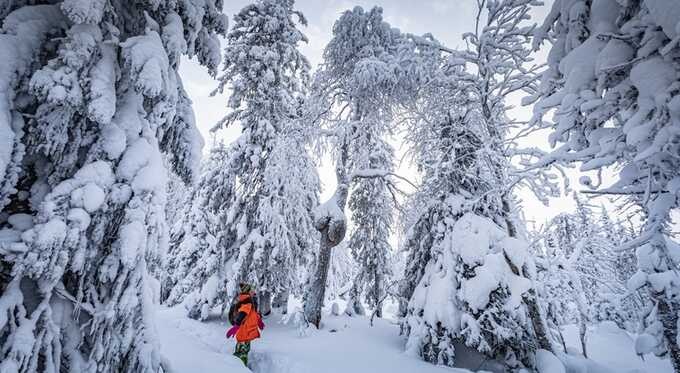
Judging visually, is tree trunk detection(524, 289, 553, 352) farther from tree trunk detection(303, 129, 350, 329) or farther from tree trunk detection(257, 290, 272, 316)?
tree trunk detection(257, 290, 272, 316)

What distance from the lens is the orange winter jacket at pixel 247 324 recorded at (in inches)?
254

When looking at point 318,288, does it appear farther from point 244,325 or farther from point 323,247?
point 244,325

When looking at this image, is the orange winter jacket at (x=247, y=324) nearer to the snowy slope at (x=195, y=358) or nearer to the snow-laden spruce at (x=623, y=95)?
the snowy slope at (x=195, y=358)

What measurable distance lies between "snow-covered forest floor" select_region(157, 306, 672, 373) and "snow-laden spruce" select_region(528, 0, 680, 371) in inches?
200

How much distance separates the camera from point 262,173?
11.8m

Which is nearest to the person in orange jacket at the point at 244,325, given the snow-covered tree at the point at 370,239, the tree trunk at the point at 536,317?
the tree trunk at the point at 536,317

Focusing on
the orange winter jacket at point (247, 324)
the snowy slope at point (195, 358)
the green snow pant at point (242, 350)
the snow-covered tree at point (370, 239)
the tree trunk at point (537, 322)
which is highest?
the snow-covered tree at point (370, 239)

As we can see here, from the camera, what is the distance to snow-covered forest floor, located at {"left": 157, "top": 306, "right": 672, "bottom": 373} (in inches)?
210

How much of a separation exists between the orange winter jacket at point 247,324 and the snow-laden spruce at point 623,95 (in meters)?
6.10

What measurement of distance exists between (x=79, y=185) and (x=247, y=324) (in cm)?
485

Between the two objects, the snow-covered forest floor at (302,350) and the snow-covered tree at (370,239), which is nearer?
the snow-covered forest floor at (302,350)

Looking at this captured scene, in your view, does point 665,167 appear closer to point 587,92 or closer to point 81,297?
point 587,92

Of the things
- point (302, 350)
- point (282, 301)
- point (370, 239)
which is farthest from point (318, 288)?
point (370, 239)

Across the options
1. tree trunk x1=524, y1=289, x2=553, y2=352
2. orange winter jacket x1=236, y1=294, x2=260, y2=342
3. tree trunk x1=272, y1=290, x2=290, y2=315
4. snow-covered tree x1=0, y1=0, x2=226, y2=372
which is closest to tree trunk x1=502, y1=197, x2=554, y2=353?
tree trunk x1=524, y1=289, x2=553, y2=352
